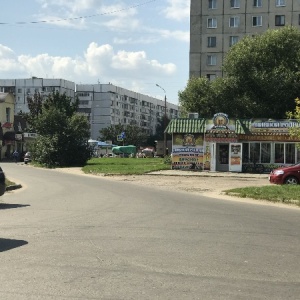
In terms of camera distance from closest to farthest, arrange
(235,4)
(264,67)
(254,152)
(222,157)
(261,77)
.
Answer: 1. (254,152)
2. (222,157)
3. (261,77)
4. (264,67)
5. (235,4)

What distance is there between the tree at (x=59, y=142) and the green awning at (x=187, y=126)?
45.3ft

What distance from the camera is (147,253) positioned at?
7.98m

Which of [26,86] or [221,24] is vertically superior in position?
[221,24]

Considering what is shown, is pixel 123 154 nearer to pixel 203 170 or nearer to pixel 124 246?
pixel 203 170

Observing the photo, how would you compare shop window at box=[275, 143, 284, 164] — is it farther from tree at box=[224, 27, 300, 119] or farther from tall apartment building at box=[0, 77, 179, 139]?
tall apartment building at box=[0, 77, 179, 139]

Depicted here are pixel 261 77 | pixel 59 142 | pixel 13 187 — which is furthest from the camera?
pixel 59 142

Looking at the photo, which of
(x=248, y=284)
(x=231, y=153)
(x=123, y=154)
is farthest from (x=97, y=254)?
(x=123, y=154)

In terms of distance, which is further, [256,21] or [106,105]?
[106,105]

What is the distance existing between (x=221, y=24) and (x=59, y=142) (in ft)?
114

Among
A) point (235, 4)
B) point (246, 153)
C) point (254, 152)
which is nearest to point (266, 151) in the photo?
point (254, 152)

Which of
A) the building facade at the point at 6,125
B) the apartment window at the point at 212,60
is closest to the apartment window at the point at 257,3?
the apartment window at the point at 212,60

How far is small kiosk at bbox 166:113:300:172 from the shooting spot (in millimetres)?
37875

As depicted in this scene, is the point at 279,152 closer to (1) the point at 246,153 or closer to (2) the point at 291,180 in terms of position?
(1) the point at 246,153

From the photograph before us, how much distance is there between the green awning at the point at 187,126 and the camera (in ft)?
126
